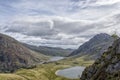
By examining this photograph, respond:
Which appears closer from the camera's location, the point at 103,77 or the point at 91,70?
the point at 103,77

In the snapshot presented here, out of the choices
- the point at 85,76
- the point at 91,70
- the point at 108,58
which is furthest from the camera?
the point at 85,76

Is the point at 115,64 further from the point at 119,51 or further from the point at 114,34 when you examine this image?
the point at 114,34

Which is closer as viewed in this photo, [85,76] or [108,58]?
[108,58]

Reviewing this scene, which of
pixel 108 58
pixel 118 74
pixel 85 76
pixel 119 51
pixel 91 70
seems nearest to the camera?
pixel 118 74

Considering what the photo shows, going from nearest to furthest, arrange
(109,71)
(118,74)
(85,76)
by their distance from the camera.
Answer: (118,74) → (109,71) → (85,76)

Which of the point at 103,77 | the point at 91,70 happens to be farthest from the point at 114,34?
the point at 103,77

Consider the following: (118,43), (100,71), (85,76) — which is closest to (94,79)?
(100,71)

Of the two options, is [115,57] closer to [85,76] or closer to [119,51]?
[119,51]

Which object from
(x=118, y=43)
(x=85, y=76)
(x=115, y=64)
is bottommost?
(x=85, y=76)

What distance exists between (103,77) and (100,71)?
242 inches

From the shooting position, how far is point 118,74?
78562 mm

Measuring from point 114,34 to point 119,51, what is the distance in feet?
110

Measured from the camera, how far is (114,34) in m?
127

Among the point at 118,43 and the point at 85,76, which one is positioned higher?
the point at 118,43
